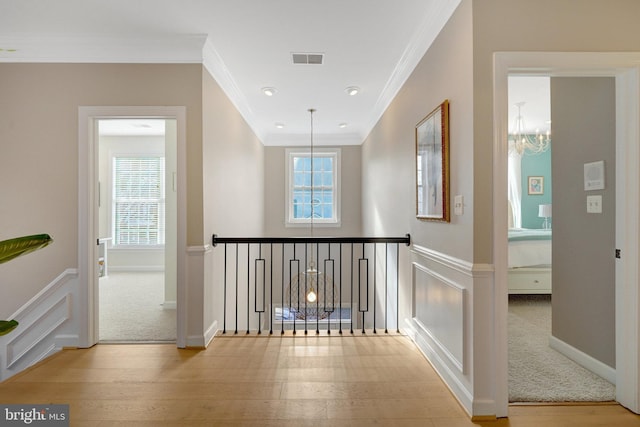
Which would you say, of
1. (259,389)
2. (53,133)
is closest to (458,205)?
(259,389)

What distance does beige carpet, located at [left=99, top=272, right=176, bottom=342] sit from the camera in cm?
336

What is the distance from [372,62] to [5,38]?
125 inches

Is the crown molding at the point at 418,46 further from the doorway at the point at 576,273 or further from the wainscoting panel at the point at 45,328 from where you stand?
the wainscoting panel at the point at 45,328

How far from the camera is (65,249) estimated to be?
2.93 metres

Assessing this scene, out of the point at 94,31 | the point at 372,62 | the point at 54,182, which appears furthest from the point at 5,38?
the point at 372,62

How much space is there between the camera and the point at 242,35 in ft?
9.01

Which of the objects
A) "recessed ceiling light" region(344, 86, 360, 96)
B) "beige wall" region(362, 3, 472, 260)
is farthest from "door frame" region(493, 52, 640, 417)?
"recessed ceiling light" region(344, 86, 360, 96)

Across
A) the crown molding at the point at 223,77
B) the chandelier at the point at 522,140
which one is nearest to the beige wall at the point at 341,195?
the crown molding at the point at 223,77

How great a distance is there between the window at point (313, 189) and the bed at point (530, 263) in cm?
333

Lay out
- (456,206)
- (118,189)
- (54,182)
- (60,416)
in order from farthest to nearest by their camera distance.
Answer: (118,189), (54,182), (456,206), (60,416)

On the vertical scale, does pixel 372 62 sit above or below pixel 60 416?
above

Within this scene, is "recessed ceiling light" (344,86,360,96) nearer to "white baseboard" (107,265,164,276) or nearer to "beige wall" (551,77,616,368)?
"beige wall" (551,77,616,368)

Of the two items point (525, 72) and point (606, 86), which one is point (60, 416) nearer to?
point (525, 72)

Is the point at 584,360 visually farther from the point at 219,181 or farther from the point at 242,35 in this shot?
the point at 242,35
